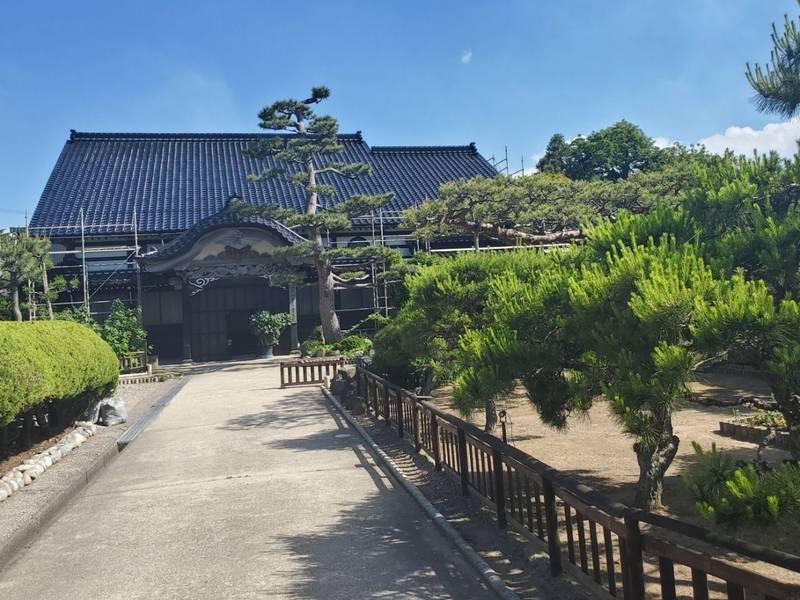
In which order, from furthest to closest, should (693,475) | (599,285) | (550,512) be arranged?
1. (550,512)
2. (599,285)
3. (693,475)

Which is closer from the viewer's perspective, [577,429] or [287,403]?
[577,429]

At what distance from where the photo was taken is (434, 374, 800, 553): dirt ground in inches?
207

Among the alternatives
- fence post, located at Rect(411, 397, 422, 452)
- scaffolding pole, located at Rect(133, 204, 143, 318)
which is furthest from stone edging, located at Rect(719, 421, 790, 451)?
scaffolding pole, located at Rect(133, 204, 143, 318)

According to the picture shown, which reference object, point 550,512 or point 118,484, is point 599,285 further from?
point 118,484

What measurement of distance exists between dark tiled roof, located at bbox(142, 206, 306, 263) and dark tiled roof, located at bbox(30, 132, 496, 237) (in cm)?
267

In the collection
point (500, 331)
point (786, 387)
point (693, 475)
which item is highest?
point (500, 331)

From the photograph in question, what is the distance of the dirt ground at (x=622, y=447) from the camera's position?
207 inches

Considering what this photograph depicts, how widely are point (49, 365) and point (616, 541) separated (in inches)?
301

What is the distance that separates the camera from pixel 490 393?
4484 mm

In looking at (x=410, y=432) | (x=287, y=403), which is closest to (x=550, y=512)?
(x=410, y=432)

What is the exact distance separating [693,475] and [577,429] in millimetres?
6082

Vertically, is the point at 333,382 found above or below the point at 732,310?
below

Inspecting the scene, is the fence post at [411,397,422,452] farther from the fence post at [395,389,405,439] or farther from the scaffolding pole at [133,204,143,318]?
the scaffolding pole at [133,204,143,318]

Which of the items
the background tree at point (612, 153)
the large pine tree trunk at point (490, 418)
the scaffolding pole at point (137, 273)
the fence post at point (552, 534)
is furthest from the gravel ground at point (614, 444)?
the background tree at point (612, 153)
